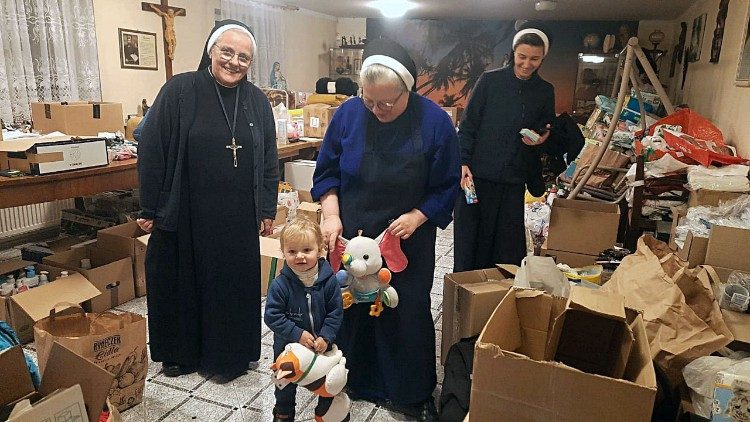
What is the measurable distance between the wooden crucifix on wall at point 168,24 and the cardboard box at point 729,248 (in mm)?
4584

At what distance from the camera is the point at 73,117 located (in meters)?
2.95

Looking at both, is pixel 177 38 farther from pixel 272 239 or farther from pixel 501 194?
pixel 501 194

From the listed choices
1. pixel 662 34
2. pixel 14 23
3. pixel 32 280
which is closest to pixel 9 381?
pixel 32 280

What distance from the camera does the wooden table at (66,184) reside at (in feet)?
7.35

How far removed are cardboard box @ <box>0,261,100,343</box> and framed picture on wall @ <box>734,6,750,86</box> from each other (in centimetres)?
368

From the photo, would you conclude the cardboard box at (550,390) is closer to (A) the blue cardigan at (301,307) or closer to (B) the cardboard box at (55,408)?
(A) the blue cardigan at (301,307)

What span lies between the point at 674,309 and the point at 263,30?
5782mm

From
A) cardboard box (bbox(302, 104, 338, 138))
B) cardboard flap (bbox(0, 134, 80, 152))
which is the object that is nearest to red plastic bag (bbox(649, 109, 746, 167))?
cardboard box (bbox(302, 104, 338, 138))

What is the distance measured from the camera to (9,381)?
3.89 ft

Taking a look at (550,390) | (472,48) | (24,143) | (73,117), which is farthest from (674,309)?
(472,48)

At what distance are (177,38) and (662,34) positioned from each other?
19.4 ft

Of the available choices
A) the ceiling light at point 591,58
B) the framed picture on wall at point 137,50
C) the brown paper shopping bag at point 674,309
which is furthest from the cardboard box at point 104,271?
the ceiling light at point 591,58

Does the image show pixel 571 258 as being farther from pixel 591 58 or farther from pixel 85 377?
pixel 591 58

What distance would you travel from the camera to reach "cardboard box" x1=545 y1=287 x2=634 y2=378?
1419mm
